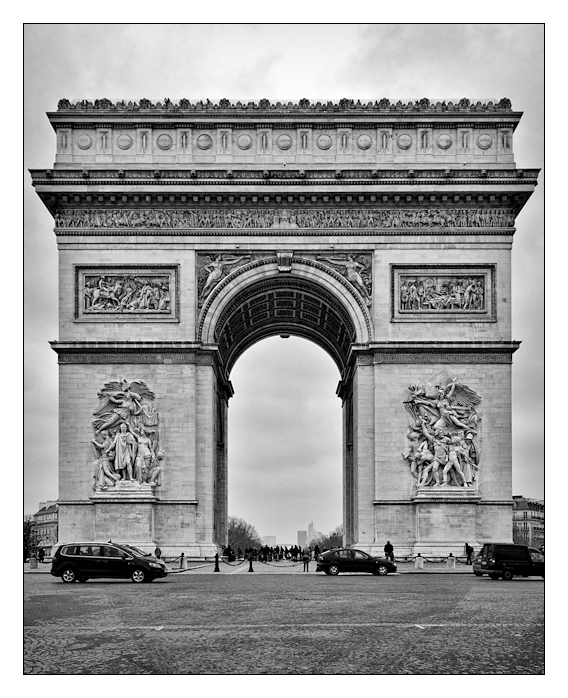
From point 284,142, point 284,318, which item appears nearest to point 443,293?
point 284,142

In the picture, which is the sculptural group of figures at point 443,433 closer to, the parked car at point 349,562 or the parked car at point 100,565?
the parked car at point 349,562

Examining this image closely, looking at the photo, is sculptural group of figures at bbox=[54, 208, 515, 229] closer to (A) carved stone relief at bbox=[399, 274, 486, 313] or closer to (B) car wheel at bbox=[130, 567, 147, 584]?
(A) carved stone relief at bbox=[399, 274, 486, 313]

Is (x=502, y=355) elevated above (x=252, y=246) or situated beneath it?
situated beneath

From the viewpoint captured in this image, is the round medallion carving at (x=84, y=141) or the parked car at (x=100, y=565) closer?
the parked car at (x=100, y=565)

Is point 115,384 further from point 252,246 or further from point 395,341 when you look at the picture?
point 395,341

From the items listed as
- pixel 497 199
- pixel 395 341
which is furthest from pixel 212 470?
pixel 497 199

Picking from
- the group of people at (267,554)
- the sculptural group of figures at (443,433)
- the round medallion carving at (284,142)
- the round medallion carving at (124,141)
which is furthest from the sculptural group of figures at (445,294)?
the round medallion carving at (124,141)
